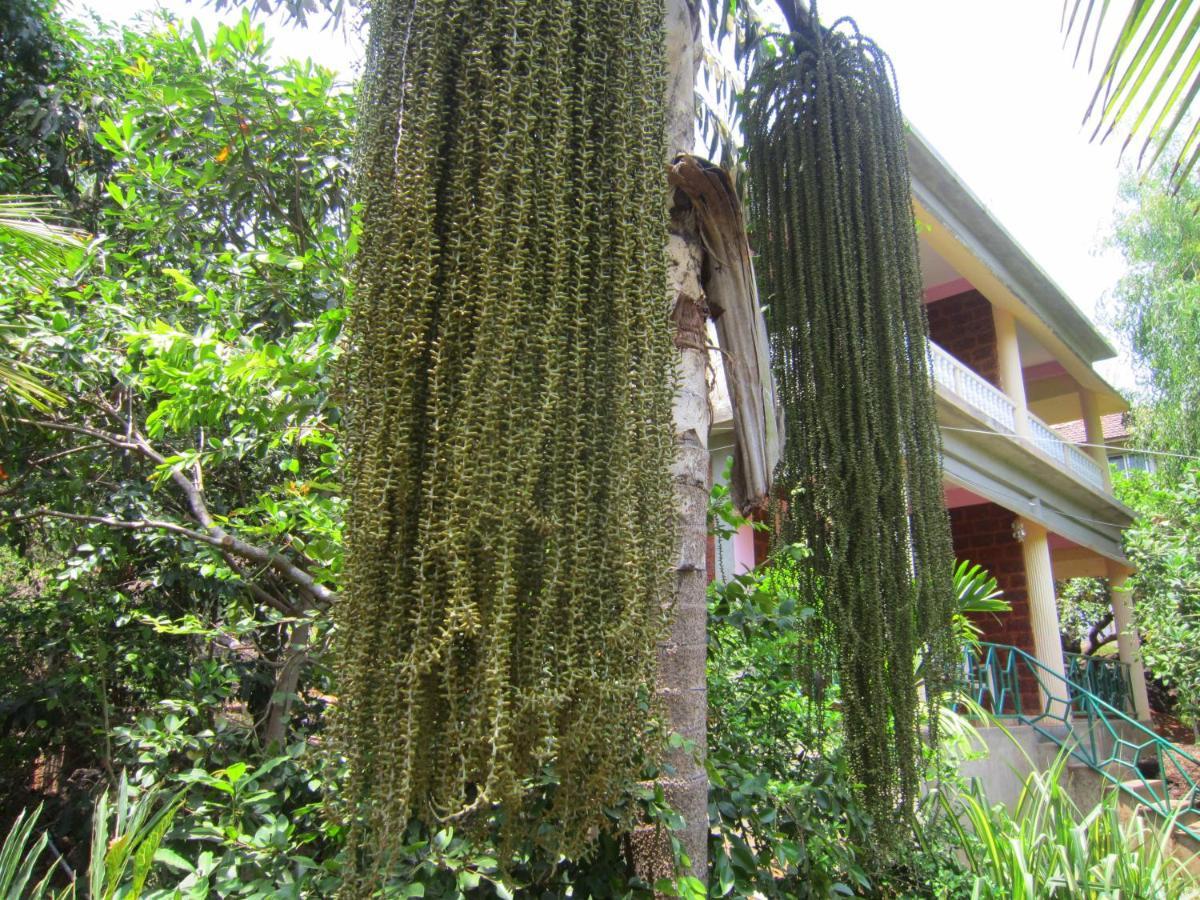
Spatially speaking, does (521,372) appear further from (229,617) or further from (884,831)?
(229,617)

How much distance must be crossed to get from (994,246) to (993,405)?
5.70 ft

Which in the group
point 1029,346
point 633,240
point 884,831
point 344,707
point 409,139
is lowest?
point 884,831

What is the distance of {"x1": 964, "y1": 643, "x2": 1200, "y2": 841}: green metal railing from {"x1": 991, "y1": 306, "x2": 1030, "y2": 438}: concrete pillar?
107 inches

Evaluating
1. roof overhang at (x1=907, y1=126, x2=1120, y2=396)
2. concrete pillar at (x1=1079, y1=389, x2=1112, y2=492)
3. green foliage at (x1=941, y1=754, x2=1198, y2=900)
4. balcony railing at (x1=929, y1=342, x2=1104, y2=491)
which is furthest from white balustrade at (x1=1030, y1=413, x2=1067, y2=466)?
green foliage at (x1=941, y1=754, x2=1198, y2=900)

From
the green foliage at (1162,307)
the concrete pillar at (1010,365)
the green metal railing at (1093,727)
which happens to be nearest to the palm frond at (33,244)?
the green metal railing at (1093,727)

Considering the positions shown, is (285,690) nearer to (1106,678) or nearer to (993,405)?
(993,405)

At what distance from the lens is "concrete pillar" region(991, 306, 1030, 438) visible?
9.47 meters

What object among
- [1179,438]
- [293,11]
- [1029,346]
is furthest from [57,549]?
[1179,438]

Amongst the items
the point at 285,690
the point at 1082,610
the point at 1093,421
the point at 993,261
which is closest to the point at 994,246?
the point at 993,261

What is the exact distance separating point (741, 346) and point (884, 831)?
57.2 inches

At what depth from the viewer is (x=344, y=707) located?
1.25 metres

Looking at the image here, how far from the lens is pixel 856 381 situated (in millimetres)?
2479

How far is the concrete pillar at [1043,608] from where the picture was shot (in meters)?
9.15

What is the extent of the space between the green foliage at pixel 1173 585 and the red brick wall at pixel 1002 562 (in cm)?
127
